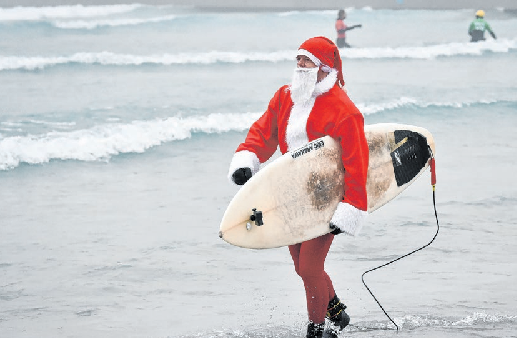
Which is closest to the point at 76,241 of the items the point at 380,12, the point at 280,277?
the point at 280,277

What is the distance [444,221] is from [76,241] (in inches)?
115

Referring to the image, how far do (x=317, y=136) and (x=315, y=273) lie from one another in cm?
63

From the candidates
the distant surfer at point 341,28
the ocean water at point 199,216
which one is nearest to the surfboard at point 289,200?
the ocean water at point 199,216

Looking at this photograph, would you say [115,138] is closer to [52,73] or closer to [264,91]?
[264,91]

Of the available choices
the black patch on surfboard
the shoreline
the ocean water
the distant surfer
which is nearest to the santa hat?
the black patch on surfboard

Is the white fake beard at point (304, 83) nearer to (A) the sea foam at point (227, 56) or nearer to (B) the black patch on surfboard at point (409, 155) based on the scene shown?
(B) the black patch on surfboard at point (409, 155)

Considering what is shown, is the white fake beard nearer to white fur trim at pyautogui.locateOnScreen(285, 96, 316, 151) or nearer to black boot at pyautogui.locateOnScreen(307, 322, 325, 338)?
white fur trim at pyautogui.locateOnScreen(285, 96, 316, 151)

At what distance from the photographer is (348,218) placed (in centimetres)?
351

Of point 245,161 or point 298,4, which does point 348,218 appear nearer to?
point 245,161

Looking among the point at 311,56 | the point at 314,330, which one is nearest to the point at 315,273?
the point at 314,330

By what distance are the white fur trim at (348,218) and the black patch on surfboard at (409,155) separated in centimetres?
66

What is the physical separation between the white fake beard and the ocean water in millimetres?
1246

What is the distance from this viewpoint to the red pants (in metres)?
3.67

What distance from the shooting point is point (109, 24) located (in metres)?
30.0
